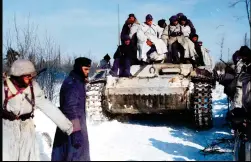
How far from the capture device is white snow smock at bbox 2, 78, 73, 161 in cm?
504

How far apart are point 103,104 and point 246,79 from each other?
5430 millimetres

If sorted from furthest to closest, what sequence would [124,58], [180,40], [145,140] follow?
[180,40]
[124,58]
[145,140]

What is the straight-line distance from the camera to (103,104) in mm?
10547

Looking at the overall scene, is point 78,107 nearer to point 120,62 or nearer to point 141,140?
point 141,140

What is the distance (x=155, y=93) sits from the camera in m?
9.99

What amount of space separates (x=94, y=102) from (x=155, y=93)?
151cm

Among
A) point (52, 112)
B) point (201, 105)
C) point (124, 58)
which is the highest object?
point (124, 58)

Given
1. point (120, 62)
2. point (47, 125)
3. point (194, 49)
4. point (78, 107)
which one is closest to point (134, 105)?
point (120, 62)

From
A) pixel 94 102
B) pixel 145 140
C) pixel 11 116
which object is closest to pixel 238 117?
pixel 11 116

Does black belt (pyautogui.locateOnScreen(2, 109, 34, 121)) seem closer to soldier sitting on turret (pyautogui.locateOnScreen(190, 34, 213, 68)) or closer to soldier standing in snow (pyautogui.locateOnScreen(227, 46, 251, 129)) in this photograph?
soldier standing in snow (pyautogui.locateOnScreen(227, 46, 251, 129))

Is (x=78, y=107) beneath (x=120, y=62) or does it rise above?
beneath

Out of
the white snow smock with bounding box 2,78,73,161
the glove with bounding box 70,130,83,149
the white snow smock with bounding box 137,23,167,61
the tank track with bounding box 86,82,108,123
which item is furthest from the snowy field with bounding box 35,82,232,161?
the white snow smock with bounding box 137,23,167,61

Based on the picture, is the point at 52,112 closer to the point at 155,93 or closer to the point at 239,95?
the point at 239,95

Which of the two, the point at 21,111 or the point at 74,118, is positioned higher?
the point at 21,111
